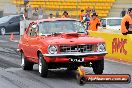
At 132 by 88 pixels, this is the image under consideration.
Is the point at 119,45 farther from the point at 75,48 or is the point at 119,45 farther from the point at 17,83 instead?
the point at 17,83

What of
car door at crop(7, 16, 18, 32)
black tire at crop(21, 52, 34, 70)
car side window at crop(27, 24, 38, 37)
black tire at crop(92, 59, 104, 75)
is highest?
car side window at crop(27, 24, 38, 37)

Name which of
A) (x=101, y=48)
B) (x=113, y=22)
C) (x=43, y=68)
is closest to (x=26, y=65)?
(x=43, y=68)

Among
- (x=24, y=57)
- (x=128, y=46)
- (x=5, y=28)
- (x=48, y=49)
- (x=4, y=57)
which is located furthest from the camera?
(x=5, y=28)

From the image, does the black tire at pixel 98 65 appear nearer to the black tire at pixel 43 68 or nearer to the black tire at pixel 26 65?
the black tire at pixel 43 68

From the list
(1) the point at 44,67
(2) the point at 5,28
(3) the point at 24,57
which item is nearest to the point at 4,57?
(3) the point at 24,57

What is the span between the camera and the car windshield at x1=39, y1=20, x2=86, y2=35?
13625 mm

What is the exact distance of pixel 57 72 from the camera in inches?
552

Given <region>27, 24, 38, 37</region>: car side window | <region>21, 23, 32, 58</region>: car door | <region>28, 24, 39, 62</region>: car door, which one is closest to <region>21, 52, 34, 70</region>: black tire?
<region>21, 23, 32, 58</region>: car door

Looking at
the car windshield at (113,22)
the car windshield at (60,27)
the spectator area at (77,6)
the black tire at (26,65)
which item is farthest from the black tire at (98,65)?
the spectator area at (77,6)

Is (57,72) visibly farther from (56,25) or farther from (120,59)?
(120,59)

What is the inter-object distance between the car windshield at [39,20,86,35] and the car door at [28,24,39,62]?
0.23 meters

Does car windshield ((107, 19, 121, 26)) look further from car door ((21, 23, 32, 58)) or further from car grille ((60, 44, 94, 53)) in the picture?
car grille ((60, 44, 94, 53))

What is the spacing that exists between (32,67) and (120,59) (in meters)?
3.89

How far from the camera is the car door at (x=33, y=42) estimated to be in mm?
13447
